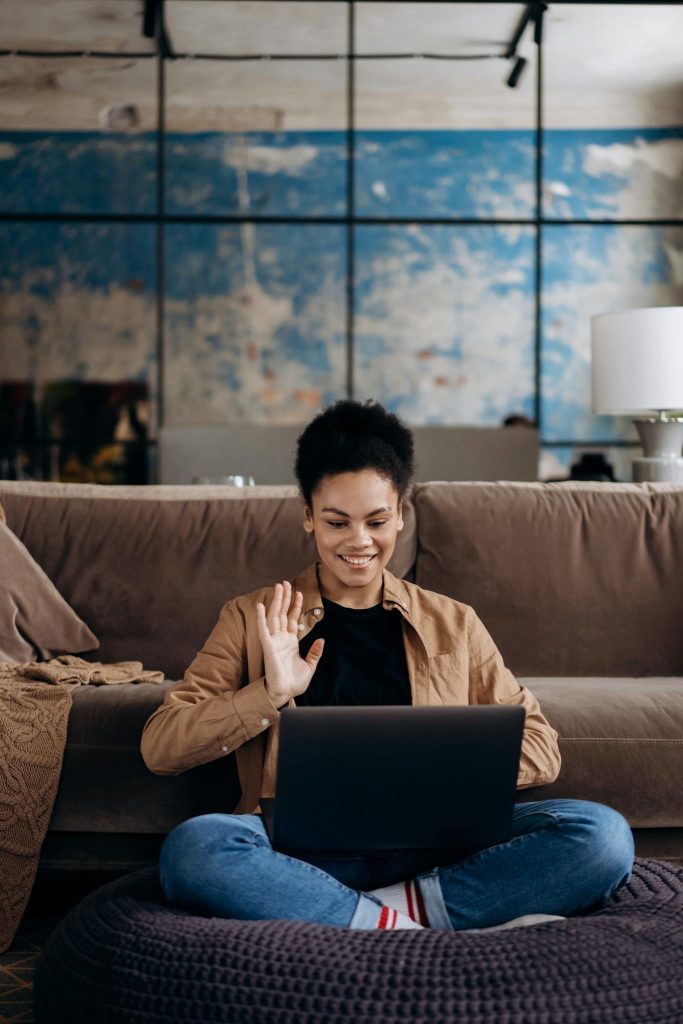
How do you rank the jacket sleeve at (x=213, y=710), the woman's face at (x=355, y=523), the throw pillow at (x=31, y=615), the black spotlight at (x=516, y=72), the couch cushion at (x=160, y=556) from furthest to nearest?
the black spotlight at (x=516, y=72), the couch cushion at (x=160, y=556), the throw pillow at (x=31, y=615), the woman's face at (x=355, y=523), the jacket sleeve at (x=213, y=710)

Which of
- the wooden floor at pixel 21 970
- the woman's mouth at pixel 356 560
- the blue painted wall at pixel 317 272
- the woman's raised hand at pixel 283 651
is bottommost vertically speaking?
the wooden floor at pixel 21 970

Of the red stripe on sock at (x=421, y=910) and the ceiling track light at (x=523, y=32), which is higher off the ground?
the ceiling track light at (x=523, y=32)

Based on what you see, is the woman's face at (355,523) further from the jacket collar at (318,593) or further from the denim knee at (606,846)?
the denim knee at (606,846)

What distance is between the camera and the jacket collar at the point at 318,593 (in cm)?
171

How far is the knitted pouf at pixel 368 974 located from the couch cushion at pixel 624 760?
1.73 ft

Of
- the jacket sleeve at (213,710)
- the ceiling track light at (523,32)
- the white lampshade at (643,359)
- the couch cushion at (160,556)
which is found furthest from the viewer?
the ceiling track light at (523,32)

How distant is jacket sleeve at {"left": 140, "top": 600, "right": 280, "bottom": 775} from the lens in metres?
1.54

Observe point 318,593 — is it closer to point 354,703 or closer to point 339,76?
point 354,703

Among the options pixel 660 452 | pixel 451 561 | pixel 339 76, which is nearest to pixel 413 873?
pixel 451 561

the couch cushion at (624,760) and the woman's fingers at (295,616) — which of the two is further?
the couch cushion at (624,760)

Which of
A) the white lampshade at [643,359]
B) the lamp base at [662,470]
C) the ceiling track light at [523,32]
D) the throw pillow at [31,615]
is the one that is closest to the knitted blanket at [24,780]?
the throw pillow at [31,615]

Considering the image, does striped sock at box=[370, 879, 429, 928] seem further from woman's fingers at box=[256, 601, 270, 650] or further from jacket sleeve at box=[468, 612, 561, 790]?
woman's fingers at box=[256, 601, 270, 650]

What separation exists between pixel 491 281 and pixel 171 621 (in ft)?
13.6

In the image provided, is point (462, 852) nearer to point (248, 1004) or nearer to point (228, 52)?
point (248, 1004)
